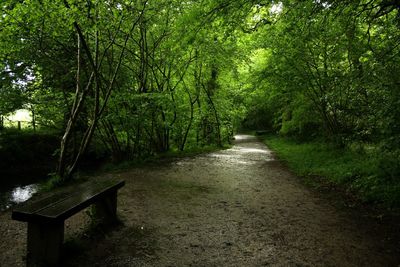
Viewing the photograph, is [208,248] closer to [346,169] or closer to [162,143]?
[346,169]

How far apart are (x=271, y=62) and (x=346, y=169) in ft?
19.9

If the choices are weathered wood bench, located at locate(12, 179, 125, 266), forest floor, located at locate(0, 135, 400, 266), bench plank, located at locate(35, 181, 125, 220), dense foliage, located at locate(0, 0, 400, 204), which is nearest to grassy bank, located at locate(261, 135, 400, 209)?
dense foliage, located at locate(0, 0, 400, 204)

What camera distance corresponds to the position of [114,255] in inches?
141

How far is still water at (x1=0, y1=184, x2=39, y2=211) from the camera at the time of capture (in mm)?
8563

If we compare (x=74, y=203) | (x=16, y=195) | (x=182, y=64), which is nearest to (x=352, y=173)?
(x=74, y=203)

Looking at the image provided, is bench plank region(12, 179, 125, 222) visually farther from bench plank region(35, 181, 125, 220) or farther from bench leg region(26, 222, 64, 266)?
bench leg region(26, 222, 64, 266)

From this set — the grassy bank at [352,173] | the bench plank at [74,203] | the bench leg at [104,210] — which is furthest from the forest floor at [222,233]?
the grassy bank at [352,173]

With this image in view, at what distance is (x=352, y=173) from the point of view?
759cm

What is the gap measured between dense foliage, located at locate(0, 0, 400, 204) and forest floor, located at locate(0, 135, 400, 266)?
2.04m

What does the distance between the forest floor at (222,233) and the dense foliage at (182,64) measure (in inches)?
80.3

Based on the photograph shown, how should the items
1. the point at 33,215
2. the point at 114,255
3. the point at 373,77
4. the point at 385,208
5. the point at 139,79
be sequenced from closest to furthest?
the point at 33,215, the point at 114,255, the point at 385,208, the point at 373,77, the point at 139,79

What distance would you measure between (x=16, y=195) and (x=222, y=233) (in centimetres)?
857

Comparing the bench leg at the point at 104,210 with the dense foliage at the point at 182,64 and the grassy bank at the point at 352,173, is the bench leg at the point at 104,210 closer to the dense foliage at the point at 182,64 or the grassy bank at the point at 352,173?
the dense foliage at the point at 182,64

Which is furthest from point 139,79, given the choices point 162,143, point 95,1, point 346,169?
point 346,169
